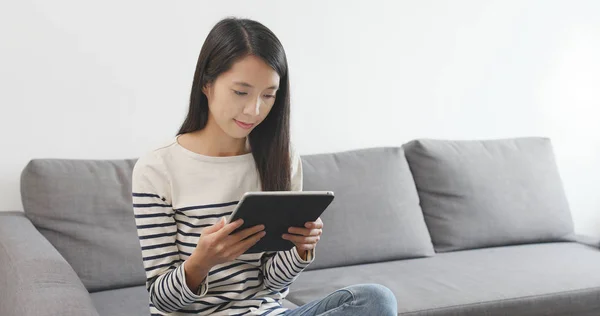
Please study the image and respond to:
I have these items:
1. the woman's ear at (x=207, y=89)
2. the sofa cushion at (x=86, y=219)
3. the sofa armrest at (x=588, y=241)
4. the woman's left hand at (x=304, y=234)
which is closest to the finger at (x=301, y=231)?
the woman's left hand at (x=304, y=234)

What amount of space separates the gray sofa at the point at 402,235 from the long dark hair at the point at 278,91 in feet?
1.53

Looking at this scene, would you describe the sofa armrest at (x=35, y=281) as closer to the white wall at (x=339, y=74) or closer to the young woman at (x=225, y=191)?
the young woman at (x=225, y=191)

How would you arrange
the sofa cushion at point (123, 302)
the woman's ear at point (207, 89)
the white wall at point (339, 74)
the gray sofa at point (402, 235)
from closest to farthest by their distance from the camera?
1. the woman's ear at point (207, 89)
2. the sofa cushion at point (123, 302)
3. the gray sofa at point (402, 235)
4. the white wall at point (339, 74)

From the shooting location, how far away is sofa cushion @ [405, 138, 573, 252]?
2891mm

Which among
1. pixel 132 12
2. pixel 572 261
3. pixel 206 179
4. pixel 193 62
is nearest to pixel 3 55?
pixel 132 12

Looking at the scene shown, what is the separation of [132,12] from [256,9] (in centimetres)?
46

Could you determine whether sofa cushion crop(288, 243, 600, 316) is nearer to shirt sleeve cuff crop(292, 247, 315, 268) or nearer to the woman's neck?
shirt sleeve cuff crop(292, 247, 315, 268)

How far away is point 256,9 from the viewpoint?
2.81 meters

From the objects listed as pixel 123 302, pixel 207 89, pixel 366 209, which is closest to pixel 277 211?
pixel 207 89

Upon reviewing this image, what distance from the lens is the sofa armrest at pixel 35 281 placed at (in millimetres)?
1457

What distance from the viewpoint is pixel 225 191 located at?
171 centimetres

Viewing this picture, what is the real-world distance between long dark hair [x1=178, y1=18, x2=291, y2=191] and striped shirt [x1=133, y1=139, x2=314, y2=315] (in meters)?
0.05

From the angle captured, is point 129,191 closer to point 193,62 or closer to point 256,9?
point 193,62

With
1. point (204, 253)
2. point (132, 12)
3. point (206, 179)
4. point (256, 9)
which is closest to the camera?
point (204, 253)
